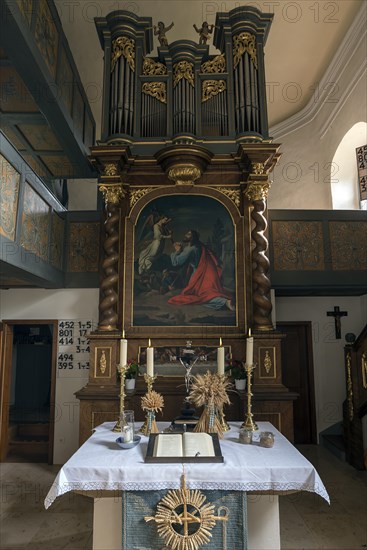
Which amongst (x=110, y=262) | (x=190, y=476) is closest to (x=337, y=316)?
(x=110, y=262)

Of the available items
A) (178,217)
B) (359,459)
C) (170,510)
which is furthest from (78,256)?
(359,459)

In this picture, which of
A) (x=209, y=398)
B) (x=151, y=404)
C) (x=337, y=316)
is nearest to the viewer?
(x=209, y=398)

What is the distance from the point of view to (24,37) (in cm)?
483

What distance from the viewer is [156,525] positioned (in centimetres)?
299

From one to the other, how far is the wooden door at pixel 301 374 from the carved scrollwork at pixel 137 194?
156 inches

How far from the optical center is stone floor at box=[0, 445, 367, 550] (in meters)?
4.19

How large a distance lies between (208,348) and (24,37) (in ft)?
15.2

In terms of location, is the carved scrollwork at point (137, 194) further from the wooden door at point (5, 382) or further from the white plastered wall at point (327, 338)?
the white plastered wall at point (327, 338)

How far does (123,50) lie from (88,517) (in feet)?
22.8

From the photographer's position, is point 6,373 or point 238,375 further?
point 6,373

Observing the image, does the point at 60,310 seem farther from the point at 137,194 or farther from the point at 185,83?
the point at 185,83

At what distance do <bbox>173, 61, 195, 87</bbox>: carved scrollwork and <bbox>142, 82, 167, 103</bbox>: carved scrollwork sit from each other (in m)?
0.21

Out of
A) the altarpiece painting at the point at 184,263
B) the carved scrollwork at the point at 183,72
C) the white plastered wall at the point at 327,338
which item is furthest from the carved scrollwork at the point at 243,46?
the white plastered wall at the point at 327,338

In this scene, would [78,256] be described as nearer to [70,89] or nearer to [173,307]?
[173,307]
